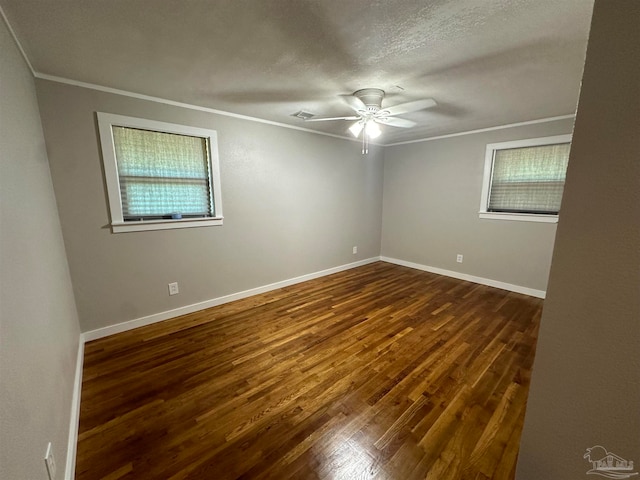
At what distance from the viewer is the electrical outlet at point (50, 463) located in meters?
1.02

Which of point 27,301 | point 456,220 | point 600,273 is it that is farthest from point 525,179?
point 27,301

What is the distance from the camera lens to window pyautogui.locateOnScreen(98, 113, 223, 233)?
94.8 inches

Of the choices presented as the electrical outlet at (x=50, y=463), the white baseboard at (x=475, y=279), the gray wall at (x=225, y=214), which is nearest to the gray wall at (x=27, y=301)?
the electrical outlet at (x=50, y=463)

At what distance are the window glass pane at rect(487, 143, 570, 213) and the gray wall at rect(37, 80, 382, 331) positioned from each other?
1933 millimetres

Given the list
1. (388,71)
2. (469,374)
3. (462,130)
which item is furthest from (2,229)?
(462,130)

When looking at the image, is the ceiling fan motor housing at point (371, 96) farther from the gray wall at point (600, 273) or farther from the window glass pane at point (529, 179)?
the window glass pane at point (529, 179)

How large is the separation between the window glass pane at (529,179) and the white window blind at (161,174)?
397 cm

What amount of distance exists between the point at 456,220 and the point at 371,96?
2746mm

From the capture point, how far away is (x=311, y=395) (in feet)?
5.96

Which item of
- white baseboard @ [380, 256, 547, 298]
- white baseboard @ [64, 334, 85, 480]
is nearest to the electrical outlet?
white baseboard @ [64, 334, 85, 480]

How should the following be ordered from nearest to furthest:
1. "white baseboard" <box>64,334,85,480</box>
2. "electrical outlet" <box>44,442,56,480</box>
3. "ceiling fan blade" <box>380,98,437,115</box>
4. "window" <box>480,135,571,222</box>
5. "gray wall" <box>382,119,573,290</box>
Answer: "electrical outlet" <box>44,442,56,480</box> < "white baseboard" <box>64,334,85,480</box> < "ceiling fan blade" <box>380,98,437,115</box> < "window" <box>480,135,571,222</box> < "gray wall" <box>382,119,573,290</box>

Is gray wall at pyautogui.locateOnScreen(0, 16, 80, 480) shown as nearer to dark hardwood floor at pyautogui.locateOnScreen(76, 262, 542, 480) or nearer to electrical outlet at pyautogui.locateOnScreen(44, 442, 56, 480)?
electrical outlet at pyautogui.locateOnScreen(44, 442, 56, 480)

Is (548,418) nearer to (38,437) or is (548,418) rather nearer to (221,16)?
(38,437)

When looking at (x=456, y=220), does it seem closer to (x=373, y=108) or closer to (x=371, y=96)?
(x=373, y=108)
